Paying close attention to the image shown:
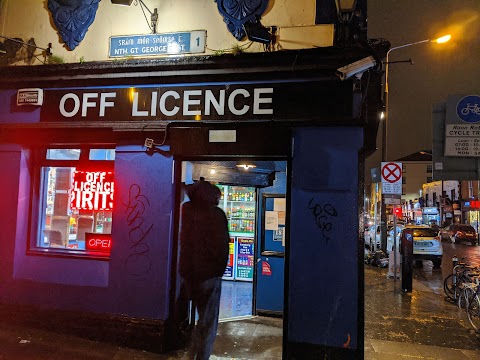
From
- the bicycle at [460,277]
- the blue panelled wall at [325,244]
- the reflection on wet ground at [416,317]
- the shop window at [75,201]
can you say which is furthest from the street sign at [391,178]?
the shop window at [75,201]

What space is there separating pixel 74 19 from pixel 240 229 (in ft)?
18.5

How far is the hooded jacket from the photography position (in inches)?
180

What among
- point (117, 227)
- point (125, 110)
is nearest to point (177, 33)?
point (125, 110)

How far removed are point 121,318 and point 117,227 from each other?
139 cm

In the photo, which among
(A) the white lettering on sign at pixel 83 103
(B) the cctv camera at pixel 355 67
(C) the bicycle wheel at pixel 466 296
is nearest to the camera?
(B) the cctv camera at pixel 355 67

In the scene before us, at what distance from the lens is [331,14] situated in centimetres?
566

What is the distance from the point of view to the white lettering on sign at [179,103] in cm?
571

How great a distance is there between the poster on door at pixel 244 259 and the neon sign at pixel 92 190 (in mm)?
3805

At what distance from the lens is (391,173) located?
11328mm

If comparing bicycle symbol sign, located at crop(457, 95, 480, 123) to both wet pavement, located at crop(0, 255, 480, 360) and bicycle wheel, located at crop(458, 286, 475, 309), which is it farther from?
wet pavement, located at crop(0, 255, 480, 360)

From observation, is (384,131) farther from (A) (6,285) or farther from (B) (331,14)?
Answer: (A) (6,285)

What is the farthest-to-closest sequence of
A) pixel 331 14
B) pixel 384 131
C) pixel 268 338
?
1. pixel 384 131
2. pixel 268 338
3. pixel 331 14

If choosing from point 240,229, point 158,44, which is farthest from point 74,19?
point 240,229

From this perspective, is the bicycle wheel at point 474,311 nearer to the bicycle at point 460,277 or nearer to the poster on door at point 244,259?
the bicycle at point 460,277
